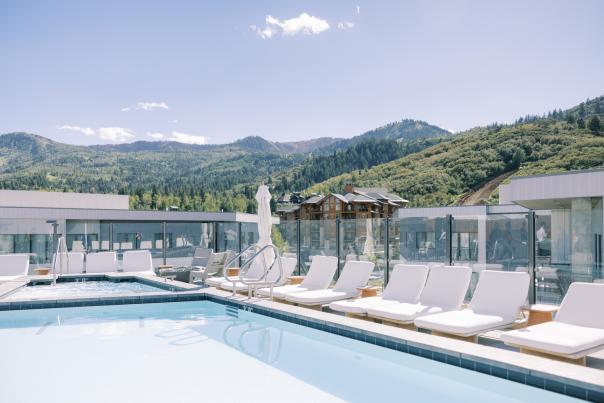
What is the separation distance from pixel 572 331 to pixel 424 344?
1349 mm

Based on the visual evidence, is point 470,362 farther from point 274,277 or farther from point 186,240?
point 186,240

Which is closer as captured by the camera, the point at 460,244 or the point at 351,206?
the point at 460,244

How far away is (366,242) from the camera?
10.3 meters

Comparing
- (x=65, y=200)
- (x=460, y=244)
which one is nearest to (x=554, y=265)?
(x=460, y=244)

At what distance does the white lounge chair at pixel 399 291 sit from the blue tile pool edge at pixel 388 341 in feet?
1.29

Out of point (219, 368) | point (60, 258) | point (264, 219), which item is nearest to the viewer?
point (219, 368)

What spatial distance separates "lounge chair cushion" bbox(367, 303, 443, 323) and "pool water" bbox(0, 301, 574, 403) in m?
0.48

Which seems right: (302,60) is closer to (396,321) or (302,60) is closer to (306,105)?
(306,105)

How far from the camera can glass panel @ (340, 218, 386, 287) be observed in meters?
9.68

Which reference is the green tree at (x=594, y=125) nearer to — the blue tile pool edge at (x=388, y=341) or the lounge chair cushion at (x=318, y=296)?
the lounge chair cushion at (x=318, y=296)

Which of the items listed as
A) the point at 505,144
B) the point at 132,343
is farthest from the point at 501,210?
the point at 505,144

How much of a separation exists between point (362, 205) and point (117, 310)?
71.7 meters

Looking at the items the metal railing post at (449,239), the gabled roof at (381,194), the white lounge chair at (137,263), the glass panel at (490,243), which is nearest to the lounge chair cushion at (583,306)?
the glass panel at (490,243)

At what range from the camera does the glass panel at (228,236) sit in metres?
15.9
